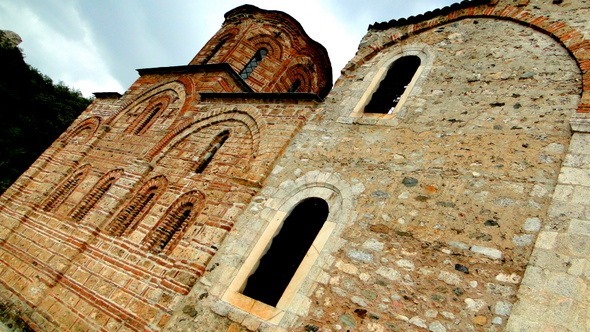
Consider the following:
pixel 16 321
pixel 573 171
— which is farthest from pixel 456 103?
pixel 16 321

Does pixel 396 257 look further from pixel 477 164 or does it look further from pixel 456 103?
pixel 456 103

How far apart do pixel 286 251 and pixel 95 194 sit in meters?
5.16

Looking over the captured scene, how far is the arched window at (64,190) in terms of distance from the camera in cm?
816

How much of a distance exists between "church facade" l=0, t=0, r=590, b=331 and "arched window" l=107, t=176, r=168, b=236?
33 mm

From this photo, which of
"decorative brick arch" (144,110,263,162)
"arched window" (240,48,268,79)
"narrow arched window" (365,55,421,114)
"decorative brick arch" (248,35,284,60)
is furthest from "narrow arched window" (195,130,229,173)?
"decorative brick arch" (248,35,284,60)

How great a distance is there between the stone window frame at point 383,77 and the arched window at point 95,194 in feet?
17.2

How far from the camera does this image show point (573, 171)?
3479 mm

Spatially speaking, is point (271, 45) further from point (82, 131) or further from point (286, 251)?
point (286, 251)

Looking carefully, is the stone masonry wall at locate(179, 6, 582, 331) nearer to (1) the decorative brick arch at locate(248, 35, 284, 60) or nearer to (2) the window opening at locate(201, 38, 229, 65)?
(1) the decorative brick arch at locate(248, 35, 284, 60)

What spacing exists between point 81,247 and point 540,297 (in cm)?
699

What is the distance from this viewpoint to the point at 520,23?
5504 mm

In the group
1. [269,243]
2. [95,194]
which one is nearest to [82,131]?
[95,194]

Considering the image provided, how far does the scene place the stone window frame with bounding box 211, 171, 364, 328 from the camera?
3887mm

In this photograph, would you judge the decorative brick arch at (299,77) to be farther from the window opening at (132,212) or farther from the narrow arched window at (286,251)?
the narrow arched window at (286,251)
